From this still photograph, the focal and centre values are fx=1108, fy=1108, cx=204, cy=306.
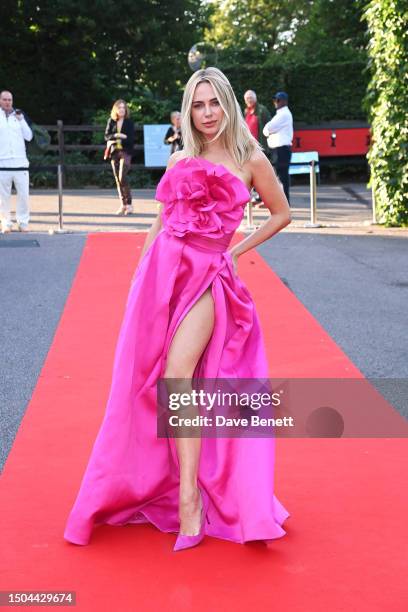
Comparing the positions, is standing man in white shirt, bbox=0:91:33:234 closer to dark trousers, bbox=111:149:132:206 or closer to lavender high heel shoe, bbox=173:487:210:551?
dark trousers, bbox=111:149:132:206

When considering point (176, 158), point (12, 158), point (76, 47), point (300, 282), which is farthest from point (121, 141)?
point (176, 158)

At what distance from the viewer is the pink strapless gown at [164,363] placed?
431cm

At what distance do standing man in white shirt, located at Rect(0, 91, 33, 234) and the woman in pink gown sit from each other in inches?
479

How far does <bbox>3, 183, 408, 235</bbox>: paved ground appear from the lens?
56.1ft

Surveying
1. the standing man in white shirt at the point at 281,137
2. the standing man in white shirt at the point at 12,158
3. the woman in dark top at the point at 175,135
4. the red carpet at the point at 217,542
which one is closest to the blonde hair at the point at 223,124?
the red carpet at the point at 217,542

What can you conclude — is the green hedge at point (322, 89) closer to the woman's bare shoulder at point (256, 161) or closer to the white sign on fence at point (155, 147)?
the white sign on fence at point (155, 147)

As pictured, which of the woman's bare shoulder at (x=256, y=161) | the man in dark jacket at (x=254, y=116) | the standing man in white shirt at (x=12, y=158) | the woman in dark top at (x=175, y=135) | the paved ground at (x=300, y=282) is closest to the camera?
the woman's bare shoulder at (x=256, y=161)

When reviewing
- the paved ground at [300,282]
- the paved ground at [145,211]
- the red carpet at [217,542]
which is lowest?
the paved ground at [145,211]

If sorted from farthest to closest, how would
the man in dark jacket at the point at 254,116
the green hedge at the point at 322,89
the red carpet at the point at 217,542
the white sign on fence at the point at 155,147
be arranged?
the green hedge at the point at 322,89
the white sign on fence at the point at 155,147
the man in dark jacket at the point at 254,116
the red carpet at the point at 217,542

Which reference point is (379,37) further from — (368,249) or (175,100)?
(175,100)

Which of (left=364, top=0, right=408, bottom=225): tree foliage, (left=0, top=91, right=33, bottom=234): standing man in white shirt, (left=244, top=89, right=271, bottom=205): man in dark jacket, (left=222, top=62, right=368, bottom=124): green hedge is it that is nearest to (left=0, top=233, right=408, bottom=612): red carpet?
(left=0, top=91, right=33, bottom=234): standing man in white shirt

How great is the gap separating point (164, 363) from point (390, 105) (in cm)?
1231

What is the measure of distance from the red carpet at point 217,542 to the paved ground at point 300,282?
0.34m

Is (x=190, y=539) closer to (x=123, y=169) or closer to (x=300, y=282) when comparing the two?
(x=300, y=282)
